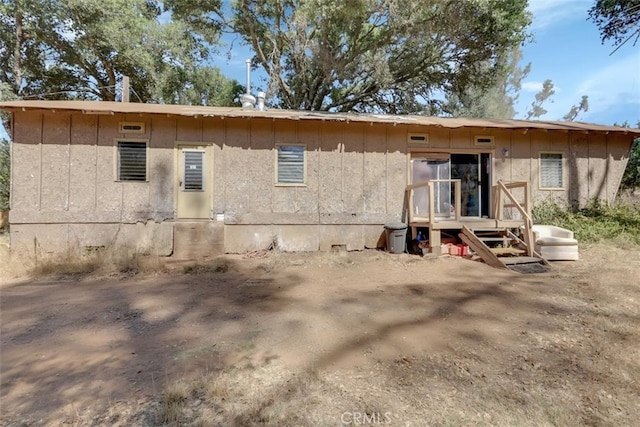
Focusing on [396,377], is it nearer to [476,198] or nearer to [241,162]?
[241,162]

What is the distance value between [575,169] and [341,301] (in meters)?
8.40

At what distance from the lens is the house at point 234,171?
7.20 meters

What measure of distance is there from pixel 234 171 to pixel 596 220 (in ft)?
29.9

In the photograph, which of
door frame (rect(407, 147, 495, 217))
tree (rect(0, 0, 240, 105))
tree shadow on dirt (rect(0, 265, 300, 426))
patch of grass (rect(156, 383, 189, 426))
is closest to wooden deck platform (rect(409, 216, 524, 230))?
door frame (rect(407, 147, 495, 217))

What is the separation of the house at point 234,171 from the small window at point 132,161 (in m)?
0.02

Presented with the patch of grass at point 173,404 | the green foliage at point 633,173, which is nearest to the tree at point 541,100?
the green foliage at point 633,173

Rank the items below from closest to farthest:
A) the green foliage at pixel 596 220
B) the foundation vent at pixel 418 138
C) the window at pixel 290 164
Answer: the green foliage at pixel 596 220 → the window at pixel 290 164 → the foundation vent at pixel 418 138

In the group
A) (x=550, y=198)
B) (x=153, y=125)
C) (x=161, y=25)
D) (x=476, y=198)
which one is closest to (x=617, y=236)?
(x=550, y=198)

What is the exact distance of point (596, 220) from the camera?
8.55 metres

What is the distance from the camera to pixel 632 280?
16.6ft

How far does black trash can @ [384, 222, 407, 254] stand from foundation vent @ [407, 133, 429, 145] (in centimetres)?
223

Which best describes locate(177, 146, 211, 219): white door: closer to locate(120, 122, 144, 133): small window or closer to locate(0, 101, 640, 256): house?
locate(0, 101, 640, 256): house

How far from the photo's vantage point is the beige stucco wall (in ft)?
23.6

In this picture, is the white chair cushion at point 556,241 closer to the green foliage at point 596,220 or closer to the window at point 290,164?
the green foliage at point 596,220
